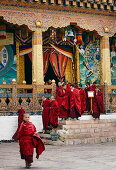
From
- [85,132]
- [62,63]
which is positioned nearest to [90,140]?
Answer: [85,132]

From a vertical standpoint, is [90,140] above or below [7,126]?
below

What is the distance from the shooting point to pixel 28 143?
8625mm

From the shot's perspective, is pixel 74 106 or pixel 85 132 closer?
pixel 85 132

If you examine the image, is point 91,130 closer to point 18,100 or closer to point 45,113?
point 45,113

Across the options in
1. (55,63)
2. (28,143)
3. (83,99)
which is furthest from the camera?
(55,63)

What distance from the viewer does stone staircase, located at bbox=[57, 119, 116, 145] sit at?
13.9 metres

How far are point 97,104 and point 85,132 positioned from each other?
2182mm

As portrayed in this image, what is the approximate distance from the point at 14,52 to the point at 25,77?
1366 millimetres

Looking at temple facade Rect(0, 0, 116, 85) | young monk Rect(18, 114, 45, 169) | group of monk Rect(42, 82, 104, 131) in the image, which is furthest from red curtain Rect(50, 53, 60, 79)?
young monk Rect(18, 114, 45, 169)

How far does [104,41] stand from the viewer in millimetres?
19406

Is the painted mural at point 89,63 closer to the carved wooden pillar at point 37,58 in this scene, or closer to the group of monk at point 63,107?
the carved wooden pillar at point 37,58

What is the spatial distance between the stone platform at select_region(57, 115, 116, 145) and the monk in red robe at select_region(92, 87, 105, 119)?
58cm

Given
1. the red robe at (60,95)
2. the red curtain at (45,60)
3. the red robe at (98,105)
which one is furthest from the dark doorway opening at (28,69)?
the red robe at (98,105)

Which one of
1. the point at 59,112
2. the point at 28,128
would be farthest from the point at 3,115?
the point at 28,128
